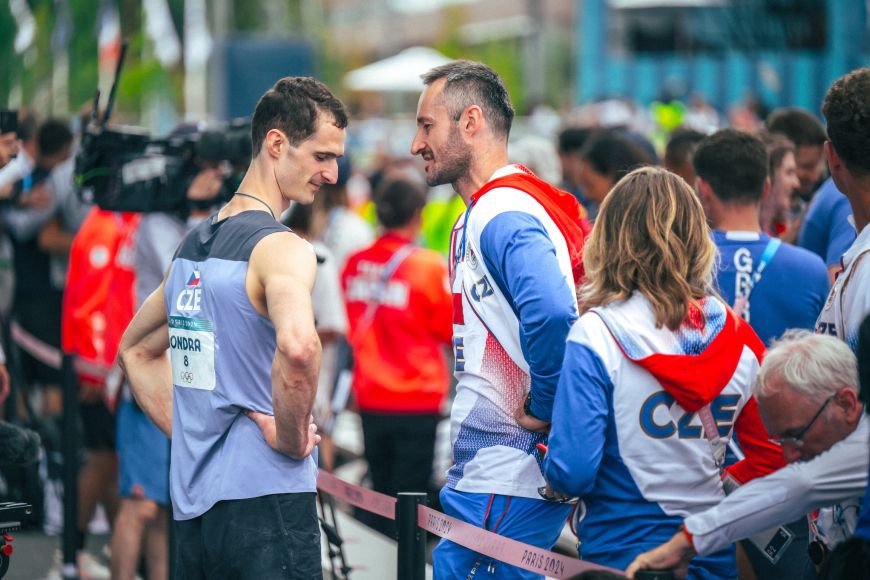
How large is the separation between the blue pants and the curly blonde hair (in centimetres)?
70

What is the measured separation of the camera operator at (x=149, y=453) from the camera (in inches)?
236

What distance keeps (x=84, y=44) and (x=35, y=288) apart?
1147 inches

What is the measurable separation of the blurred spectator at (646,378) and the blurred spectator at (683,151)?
9.87 ft

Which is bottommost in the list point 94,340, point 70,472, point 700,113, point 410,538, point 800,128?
point 70,472

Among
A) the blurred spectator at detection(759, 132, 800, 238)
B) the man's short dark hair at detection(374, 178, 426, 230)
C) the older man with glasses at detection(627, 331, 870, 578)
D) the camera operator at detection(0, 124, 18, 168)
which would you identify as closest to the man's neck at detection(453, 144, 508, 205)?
the older man with glasses at detection(627, 331, 870, 578)

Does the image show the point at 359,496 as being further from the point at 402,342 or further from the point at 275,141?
the point at 402,342

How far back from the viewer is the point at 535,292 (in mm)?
3732

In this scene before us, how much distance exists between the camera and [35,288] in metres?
8.48

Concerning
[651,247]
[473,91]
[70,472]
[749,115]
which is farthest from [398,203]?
[749,115]

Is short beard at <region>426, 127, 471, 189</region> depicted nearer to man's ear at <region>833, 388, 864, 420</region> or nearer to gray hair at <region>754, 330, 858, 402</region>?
gray hair at <region>754, 330, 858, 402</region>

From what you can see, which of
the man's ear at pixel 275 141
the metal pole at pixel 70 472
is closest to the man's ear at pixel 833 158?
the man's ear at pixel 275 141

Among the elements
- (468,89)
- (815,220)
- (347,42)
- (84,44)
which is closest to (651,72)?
(815,220)

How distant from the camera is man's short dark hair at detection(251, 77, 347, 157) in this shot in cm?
388

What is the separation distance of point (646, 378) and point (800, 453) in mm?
457
